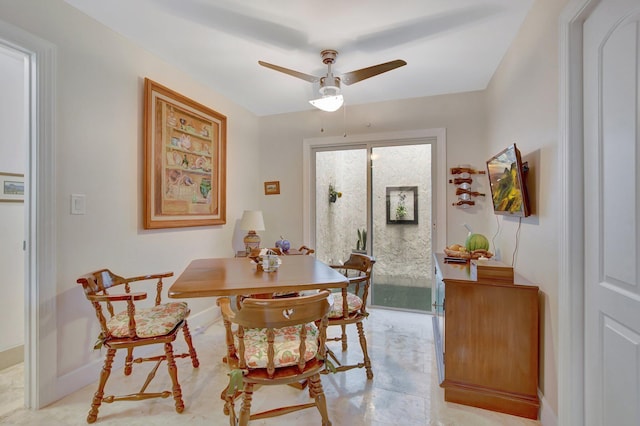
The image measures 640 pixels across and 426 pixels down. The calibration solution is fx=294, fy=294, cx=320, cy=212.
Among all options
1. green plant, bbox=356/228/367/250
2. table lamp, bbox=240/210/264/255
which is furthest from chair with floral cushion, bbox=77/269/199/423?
green plant, bbox=356/228/367/250

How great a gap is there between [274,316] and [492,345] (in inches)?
56.2

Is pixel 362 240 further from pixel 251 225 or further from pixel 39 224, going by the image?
pixel 39 224

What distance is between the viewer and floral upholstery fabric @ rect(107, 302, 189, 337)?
174 centimetres

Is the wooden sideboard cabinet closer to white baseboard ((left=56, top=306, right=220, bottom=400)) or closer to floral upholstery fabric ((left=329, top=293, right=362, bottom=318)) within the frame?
floral upholstery fabric ((left=329, top=293, right=362, bottom=318))

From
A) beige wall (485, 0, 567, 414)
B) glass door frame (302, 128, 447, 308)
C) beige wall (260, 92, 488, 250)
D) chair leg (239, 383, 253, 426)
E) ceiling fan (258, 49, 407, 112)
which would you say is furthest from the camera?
glass door frame (302, 128, 447, 308)

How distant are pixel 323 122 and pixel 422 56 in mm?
Answer: 1590

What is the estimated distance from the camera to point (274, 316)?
4.10 ft

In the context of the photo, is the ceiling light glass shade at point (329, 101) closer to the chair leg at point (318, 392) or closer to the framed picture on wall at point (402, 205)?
the framed picture on wall at point (402, 205)

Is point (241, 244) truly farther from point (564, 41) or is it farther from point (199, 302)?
point (564, 41)

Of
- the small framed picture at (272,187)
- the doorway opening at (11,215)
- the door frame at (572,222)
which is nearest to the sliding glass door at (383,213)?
the small framed picture at (272,187)

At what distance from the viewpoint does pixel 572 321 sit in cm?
142

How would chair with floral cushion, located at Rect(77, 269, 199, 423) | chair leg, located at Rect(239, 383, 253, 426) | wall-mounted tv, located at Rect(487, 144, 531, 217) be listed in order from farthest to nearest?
wall-mounted tv, located at Rect(487, 144, 531, 217)
chair with floral cushion, located at Rect(77, 269, 199, 423)
chair leg, located at Rect(239, 383, 253, 426)

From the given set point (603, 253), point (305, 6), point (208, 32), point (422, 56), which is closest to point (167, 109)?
point (208, 32)

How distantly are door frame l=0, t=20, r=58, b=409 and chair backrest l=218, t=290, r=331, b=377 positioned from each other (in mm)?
1298
